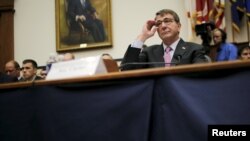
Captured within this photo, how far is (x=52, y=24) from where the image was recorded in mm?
7227

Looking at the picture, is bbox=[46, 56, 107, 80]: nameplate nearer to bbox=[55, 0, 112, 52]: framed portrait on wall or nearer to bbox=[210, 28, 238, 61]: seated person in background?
bbox=[210, 28, 238, 61]: seated person in background

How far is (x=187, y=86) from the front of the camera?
1.81m

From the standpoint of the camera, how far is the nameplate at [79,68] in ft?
6.98

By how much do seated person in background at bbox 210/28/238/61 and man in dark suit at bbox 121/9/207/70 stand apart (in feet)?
8.14

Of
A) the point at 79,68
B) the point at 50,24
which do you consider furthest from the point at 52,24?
the point at 79,68

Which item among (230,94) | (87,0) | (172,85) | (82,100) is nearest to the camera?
(230,94)

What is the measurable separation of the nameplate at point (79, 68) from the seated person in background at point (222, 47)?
3480 millimetres

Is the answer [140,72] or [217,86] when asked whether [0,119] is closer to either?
[140,72]

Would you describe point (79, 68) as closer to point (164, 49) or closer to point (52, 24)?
point (164, 49)

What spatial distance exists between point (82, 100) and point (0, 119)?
677mm

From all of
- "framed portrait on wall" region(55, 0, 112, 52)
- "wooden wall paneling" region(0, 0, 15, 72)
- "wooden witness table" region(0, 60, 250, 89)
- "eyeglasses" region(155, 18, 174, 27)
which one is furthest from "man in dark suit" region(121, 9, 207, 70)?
"wooden wall paneling" region(0, 0, 15, 72)

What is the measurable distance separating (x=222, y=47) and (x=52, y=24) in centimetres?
337

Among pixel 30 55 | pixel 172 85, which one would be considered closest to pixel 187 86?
pixel 172 85

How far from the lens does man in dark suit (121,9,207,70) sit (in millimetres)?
2699
